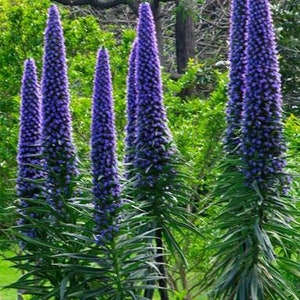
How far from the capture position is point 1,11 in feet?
38.0

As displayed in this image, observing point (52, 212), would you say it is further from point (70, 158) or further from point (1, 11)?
point (1, 11)

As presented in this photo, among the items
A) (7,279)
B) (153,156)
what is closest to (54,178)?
(153,156)

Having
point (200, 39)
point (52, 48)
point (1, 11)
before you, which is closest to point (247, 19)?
point (52, 48)

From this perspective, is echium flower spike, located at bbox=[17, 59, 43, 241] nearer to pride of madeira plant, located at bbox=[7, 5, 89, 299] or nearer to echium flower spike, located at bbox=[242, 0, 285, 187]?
pride of madeira plant, located at bbox=[7, 5, 89, 299]

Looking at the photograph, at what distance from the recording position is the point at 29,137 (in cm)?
543

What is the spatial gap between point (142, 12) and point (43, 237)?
1.53 metres

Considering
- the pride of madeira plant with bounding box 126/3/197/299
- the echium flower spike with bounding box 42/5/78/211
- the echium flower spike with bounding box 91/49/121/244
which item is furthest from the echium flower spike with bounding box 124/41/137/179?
the echium flower spike with bounding box 91/49/121/244

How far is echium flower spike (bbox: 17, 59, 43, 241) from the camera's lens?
5391 millimetres

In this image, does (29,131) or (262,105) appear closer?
(262,105)

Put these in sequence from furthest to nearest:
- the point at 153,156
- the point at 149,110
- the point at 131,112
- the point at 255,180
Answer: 1. the point at 131,112
2. the point at 153,156
3. the point at 149,110
4. the point at 255,180

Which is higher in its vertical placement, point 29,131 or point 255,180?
point 29,131

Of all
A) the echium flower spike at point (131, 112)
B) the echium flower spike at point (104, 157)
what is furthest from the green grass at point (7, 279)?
the echium flower spike at point (104, 157)

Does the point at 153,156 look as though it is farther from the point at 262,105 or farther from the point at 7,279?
the point at 7,279

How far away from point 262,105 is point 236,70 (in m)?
0.38
